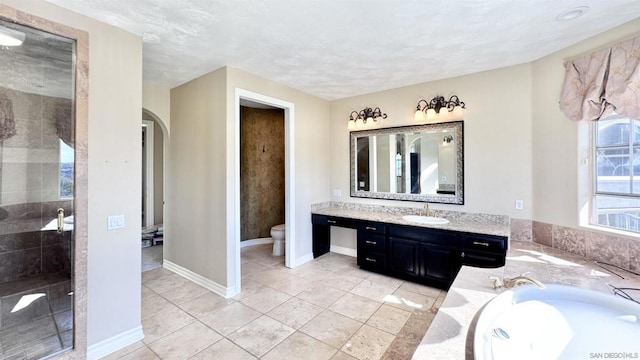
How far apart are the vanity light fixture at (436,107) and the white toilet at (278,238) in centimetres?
271

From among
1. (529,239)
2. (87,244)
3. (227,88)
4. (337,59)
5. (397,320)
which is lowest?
(397,320)

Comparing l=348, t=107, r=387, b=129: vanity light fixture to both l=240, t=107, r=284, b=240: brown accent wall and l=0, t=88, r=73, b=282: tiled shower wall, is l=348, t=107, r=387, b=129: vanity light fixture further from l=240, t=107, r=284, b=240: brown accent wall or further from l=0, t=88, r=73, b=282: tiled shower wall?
→ l=0, t=88, r=73, b=282: tiled shower wall

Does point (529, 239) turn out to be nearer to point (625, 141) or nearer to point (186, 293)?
point (625, 141)

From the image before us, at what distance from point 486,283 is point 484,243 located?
1.08 meters

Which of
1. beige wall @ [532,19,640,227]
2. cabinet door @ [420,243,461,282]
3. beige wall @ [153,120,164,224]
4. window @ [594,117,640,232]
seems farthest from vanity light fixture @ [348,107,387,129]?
beige wall @ [153,120,164,224]

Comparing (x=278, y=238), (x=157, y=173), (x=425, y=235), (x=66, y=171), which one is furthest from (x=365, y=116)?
(x=157, y=173)

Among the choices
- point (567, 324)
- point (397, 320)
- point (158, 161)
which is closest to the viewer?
point (567, 324)

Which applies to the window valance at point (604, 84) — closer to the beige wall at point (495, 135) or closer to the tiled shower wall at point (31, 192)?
the beige wall at point (495, 135)

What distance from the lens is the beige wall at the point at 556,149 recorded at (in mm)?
2498

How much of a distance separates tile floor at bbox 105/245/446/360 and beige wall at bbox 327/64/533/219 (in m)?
1.38

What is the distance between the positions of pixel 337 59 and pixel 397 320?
2777 millimetres

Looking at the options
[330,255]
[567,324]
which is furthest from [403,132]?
[567,324]

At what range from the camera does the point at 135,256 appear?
232cm

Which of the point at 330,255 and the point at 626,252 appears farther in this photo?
the point at 330,255
